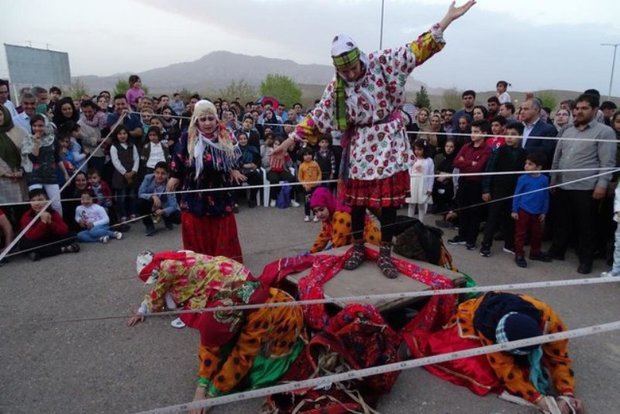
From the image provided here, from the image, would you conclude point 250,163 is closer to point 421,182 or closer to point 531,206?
point 421,182

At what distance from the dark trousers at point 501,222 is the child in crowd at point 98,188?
5.18 meters

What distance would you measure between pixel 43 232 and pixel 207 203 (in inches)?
113

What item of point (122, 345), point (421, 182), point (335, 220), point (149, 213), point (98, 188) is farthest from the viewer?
point (149, 213)

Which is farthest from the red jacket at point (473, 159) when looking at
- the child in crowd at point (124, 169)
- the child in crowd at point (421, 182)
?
the child in crowd at point (124, 169)

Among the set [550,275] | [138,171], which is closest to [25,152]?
[138,171]

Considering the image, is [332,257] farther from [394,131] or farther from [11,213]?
[11,213]

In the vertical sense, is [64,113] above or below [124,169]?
above

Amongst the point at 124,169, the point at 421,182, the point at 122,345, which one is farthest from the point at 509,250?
the point at 124,169

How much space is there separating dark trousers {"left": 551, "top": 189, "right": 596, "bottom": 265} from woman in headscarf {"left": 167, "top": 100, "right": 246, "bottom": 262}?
12.3 feet

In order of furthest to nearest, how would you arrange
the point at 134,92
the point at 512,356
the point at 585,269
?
the point at 134,92, the point at 585,269, the point at 512,356

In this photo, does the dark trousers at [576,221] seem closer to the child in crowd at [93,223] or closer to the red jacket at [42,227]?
the child in crowd at [93,223]

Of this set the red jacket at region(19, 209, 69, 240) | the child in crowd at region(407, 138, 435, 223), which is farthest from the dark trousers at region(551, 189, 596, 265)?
the red jacket at region(19, 209, 69, 240)

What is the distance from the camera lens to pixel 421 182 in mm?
6328

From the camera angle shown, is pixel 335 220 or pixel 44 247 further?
pixel 44 247
